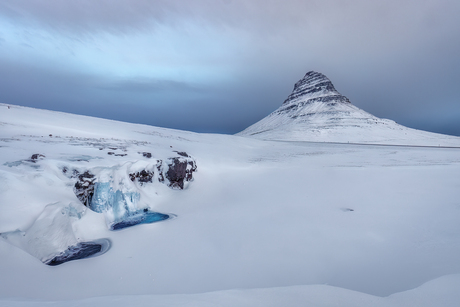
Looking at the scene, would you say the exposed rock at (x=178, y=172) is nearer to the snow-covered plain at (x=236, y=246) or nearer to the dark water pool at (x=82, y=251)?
the snow-covered plain at (x=236, y=246)

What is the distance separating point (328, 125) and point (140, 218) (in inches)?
2805

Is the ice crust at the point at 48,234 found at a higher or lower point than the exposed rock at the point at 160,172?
lower

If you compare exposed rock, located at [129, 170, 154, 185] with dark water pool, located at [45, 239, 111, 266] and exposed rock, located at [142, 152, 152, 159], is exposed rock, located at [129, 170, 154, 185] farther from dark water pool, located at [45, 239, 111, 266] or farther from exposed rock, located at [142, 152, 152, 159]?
dark water pool, located at [45, 239, 111, 266]

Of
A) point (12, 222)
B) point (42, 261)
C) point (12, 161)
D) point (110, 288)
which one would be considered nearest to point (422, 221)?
point (110, 288)

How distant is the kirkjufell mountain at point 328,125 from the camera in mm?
48594

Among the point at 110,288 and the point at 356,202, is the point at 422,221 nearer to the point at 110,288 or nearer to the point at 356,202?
the point at 356,202

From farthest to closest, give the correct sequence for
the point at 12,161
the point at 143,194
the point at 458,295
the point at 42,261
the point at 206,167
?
the point at 206,167, the point at 143,194, the point at 12,161, the point at 42,261, the point at 458,295

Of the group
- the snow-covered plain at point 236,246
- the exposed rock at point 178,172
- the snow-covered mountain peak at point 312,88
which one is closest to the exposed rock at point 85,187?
the snow-covered plain at point 236,246

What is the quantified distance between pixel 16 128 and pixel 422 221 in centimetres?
1743

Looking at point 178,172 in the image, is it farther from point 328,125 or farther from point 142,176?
point 328,125

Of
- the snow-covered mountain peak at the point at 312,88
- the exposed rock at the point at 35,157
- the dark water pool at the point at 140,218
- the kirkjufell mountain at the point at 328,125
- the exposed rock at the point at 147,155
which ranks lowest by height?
the dark water pool at the point at 140,218

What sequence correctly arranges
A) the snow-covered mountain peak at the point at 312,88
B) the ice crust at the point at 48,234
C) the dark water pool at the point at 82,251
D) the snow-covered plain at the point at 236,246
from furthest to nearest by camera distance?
the snow-covered mountain peak at the point at 312,88 < the dark water pool at the point at 82,251 < the ice crust at the point at 48,234 < the snow-covered plain at the point at 236,246

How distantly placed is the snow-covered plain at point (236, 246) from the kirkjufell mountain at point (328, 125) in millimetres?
43353

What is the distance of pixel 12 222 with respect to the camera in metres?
3.67
